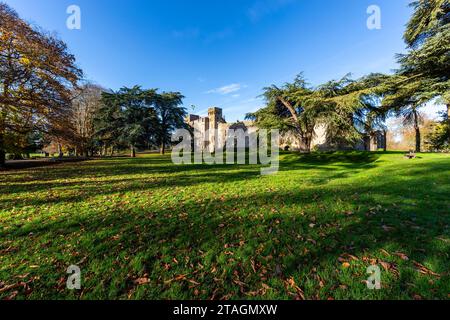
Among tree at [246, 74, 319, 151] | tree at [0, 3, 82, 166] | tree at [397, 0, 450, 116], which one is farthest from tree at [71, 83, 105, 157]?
tree at [397, 0, 450, 116]

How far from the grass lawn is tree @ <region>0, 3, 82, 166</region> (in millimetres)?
9494

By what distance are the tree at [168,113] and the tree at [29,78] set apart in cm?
1781

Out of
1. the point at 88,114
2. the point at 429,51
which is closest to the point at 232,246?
the point at 429,51

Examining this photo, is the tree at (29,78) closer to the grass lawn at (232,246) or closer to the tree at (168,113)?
the grass lawn at (232,246)

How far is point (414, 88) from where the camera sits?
15.0 metres

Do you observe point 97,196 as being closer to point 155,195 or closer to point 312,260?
point 155,195

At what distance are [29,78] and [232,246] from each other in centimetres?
1666

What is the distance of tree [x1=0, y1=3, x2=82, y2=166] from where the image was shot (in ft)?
35.8

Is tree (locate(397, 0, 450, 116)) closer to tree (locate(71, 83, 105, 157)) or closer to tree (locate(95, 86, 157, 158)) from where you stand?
tree (locate(95, 86, 157, 158))

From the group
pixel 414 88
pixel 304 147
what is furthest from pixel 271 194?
pixel 414 88

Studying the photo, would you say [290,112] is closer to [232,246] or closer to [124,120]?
[232,246]

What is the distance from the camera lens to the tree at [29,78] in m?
10.9

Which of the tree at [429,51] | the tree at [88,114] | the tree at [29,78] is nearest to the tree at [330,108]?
the tree at [429,51]
